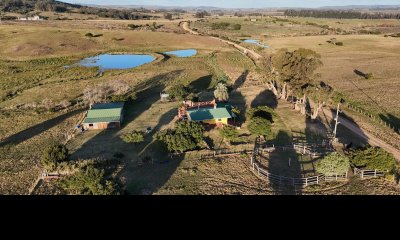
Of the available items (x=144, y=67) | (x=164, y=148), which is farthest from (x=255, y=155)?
(x=144, y=67)

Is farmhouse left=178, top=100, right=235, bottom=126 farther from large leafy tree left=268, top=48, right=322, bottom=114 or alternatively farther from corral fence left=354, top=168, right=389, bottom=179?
corral fence left=354, top=168, right=389, bottom=179

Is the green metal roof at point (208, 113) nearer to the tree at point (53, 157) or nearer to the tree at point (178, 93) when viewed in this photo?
the tree at point (178, 93)

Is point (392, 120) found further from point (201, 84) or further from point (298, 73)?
point (201, 84)

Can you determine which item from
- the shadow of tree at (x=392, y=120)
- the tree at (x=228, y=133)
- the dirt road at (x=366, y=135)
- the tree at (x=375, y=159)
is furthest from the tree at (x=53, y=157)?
the shadow of tree at (x=392, y=120)

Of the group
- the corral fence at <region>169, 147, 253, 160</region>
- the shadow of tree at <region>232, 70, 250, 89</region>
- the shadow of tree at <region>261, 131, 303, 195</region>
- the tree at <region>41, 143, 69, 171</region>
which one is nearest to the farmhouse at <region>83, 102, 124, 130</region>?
the tree at <region>41, 143, 69, 171</region>

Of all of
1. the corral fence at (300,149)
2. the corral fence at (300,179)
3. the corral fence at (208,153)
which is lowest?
the corral fence at (300,179)
